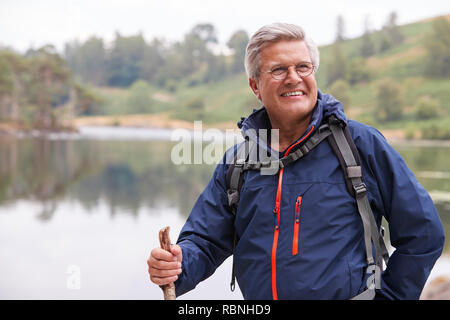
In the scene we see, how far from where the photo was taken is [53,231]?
14258mm

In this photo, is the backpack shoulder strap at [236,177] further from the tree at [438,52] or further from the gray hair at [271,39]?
the tree at [438,52]

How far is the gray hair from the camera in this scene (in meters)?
1.34

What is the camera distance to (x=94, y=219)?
15672mm

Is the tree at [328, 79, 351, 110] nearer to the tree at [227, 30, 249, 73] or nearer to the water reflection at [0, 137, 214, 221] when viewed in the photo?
the tree at [227, 30, 249, 73]

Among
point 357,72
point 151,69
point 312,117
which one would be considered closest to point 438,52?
point 357,72

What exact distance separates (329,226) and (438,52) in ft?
197

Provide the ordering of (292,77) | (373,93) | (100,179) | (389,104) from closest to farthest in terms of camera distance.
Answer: (292,77), (100,179), (389,104), (373,93)

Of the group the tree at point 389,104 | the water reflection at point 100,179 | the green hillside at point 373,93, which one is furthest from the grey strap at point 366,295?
the tree at point 389,104

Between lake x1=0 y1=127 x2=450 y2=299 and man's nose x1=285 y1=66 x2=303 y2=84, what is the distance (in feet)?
7.10

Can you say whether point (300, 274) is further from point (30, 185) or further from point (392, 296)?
point (30, 185)

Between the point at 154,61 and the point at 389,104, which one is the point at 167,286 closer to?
the point at 389,104

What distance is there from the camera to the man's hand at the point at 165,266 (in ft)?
4.21

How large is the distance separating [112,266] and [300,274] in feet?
31.4
